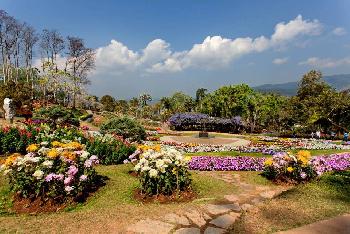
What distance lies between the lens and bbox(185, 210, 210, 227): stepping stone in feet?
19.9

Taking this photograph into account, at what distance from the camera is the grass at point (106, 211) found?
5.78m

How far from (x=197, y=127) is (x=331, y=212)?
35.6 metres

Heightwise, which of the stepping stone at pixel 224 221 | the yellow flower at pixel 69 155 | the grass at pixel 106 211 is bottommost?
the stepping stone at pixel 224 221

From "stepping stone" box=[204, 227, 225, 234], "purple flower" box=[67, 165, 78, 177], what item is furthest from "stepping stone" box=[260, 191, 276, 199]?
"purple flower" box=[67, 165, 78, 177]

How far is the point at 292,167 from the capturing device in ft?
32.9

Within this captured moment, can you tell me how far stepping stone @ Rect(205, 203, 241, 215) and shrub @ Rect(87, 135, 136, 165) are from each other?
18.4ft

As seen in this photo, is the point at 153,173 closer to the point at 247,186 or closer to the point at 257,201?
the point at 257,201

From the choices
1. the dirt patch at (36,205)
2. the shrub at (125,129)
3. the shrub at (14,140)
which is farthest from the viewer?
the shrub at (125,129)

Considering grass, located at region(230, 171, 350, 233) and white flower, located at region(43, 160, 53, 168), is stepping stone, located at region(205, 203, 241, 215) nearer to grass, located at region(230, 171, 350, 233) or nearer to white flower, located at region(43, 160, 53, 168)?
grass, located at region(230, 171, 350, 233)

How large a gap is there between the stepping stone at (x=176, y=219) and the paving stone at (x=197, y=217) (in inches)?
5.5

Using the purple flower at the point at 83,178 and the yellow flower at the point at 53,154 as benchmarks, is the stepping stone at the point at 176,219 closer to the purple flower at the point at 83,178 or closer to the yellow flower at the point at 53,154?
the purple flower at the point at 83,178

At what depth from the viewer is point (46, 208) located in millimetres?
6949

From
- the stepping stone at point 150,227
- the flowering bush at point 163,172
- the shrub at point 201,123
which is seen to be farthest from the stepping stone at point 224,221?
the shrub at point 201,123

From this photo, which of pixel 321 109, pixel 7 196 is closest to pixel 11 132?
pixel 7 196
